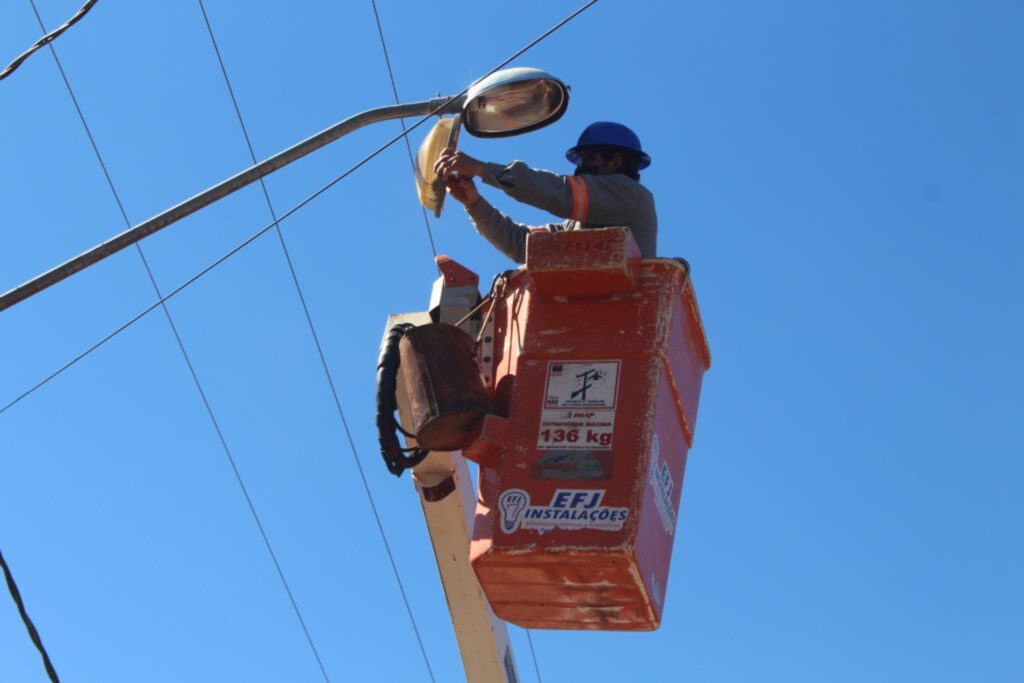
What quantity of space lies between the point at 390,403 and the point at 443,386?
0.29 metres

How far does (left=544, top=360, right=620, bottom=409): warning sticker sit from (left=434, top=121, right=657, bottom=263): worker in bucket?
76cm

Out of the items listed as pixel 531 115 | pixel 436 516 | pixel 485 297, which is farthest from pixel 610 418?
pixel 436 516

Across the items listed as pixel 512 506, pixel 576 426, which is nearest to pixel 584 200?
pixel 576 426

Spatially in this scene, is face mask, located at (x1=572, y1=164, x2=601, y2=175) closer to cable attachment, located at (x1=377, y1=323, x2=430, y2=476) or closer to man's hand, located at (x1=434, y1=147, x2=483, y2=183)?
man's hand, located at (x1=434, y1=147, x2=483, y2=183)

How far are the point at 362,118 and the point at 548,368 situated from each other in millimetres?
1208

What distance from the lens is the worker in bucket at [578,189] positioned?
6812 millimetres

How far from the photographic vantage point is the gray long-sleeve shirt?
679 cm

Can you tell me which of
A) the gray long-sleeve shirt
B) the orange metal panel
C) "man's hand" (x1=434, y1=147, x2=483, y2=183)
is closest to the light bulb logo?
the orange metal panel

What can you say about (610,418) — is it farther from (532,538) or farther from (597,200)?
(597,200)

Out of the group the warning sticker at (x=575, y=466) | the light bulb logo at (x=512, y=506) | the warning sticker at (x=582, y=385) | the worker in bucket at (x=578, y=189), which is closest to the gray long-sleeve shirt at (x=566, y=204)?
the worker in bucket at (x=578, y=189)

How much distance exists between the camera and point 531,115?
23.1ft

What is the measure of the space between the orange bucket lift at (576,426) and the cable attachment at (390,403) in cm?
12

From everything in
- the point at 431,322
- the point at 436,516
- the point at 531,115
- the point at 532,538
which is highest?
the point at 531,115

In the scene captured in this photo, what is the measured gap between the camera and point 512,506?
6.25 m
